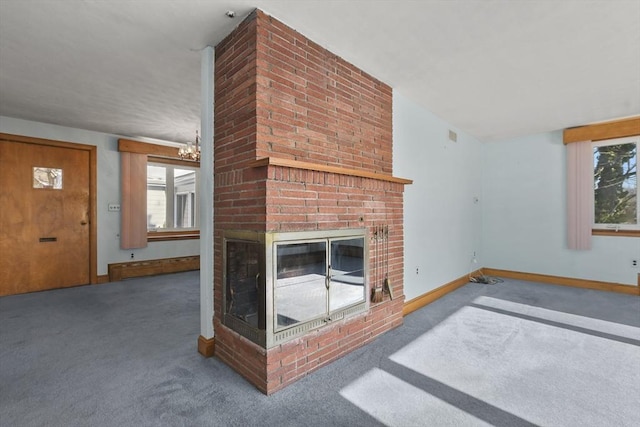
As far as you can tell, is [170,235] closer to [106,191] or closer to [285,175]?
[106,191]

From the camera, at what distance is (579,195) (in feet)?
15.1

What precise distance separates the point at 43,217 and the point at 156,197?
1747 millimetres

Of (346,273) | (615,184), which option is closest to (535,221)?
(615,184)

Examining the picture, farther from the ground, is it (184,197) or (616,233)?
(184,197)

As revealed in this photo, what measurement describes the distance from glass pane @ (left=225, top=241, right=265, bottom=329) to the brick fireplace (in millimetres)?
17

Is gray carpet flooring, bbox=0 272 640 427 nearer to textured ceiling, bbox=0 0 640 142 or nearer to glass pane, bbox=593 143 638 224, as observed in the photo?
glass pane, bbox=593 143 638 224

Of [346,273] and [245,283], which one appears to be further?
[346,273]

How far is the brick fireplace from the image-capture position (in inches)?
77.9

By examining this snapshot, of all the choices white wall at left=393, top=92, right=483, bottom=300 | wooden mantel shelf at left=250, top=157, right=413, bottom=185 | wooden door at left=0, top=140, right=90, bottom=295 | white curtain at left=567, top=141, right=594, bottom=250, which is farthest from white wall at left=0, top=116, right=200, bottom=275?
white curtain at left=567, top=141, right=594, bottom=250

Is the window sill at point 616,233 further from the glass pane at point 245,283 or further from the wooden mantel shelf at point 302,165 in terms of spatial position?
the glass pane at point 245,283

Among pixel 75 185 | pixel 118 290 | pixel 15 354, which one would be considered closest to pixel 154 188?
pixel 75 185

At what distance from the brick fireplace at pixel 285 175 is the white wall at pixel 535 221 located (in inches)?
148

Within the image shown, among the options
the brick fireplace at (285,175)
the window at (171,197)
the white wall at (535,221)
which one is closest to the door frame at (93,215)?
the window at (171,197)

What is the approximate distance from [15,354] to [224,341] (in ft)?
5.81
